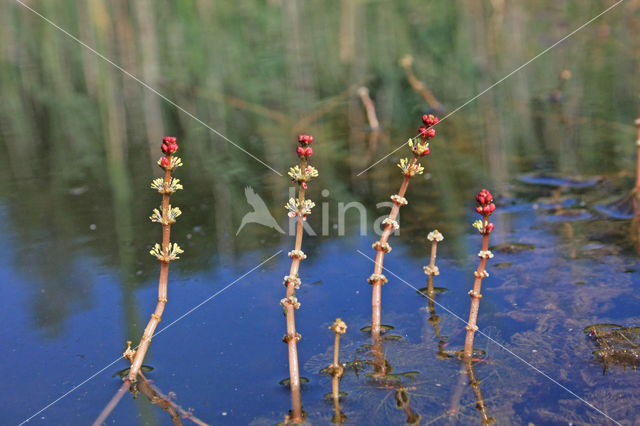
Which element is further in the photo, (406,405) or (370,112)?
(370,112)

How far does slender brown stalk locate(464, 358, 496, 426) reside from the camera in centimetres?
271

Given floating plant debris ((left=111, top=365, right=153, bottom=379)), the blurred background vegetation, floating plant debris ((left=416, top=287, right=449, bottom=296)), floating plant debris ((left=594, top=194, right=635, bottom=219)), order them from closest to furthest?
floating plant debris ((left=111, top=365, right=153, bottom=379)) → floating plant debris ((left=416, top=287, right=449, bottom=296)) → floating plant debris ((left=594, top=194, right=635, bottom=219)) → the blurred background vegetation

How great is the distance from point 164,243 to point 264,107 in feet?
16.3

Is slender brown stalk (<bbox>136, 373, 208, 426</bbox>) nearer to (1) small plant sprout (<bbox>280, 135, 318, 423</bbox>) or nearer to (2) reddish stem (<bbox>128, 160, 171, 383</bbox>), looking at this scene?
(2) reddish stem (<bbox>128, 160, 171, 383</bbox>)

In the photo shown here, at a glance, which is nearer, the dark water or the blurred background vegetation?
the dark water

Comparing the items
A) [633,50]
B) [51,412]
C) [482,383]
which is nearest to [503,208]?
[482,383]

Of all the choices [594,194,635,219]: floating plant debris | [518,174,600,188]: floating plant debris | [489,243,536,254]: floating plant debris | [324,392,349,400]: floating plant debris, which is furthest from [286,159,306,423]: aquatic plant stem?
[518,174,600,188]: floating plant debris

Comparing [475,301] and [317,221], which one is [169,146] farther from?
[317,221]

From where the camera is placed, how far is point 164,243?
2875 millimetres

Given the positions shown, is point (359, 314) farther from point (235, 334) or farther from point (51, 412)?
point (51, 412)

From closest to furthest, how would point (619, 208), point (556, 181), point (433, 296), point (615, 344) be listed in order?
point (615, 344) → point (433, 296) → point (619, 208) → point (556, 181)

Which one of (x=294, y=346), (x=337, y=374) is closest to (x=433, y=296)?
(x=337, y=374)

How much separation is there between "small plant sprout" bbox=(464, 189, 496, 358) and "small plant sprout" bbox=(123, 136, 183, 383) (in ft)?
3.91

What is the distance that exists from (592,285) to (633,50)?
264 inches
